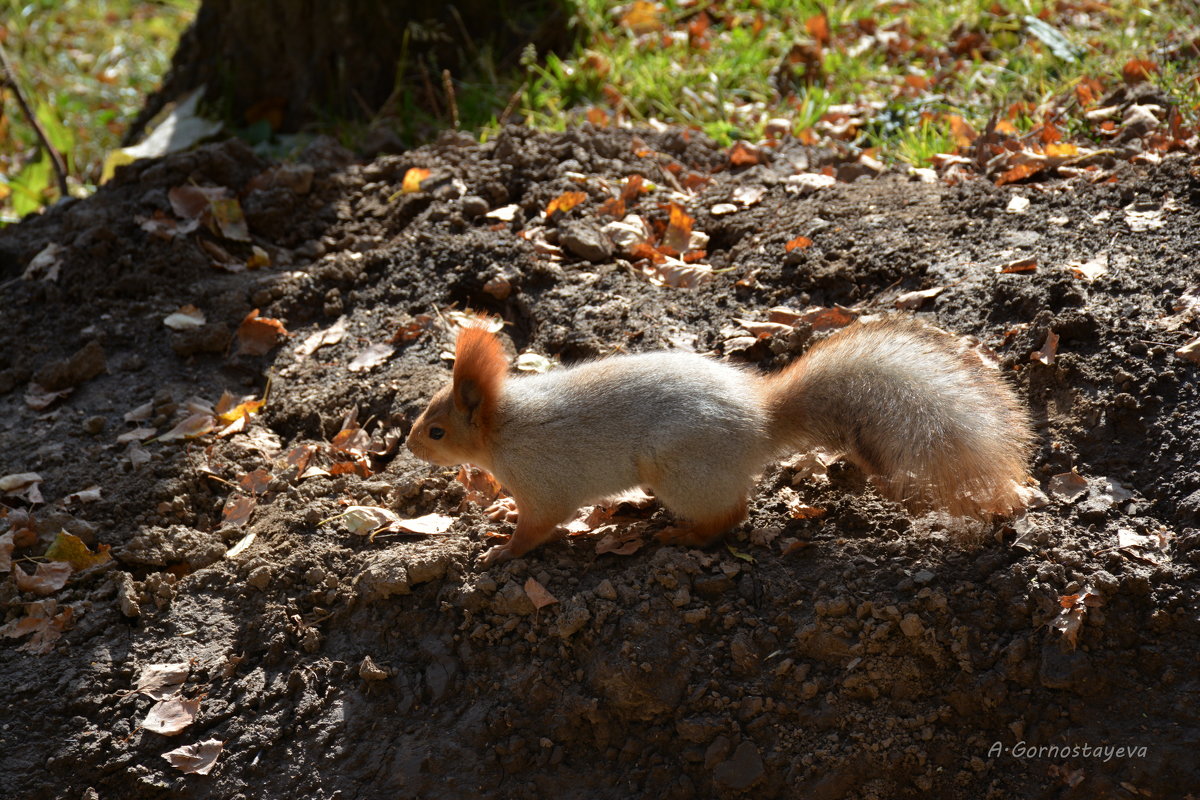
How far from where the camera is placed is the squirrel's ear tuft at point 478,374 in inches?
104

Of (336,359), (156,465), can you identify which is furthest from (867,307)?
(156,465)

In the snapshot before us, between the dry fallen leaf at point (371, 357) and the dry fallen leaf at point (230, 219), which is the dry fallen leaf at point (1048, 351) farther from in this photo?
the dry fallen leaf at point (230, 219)

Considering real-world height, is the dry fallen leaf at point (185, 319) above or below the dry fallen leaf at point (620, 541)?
below

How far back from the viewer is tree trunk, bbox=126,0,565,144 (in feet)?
17.4

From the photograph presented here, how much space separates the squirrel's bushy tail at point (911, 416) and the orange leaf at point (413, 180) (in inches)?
84.8

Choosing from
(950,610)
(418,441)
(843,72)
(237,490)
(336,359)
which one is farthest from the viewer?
(843,72)

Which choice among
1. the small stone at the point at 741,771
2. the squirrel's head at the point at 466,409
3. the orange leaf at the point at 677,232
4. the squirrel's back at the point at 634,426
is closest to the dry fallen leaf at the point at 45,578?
the squirrel's head at the point at 466,409

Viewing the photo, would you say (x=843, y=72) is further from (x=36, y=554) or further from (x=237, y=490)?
(x=36, y=554)

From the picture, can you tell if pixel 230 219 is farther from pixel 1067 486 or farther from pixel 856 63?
pixel 1067 486

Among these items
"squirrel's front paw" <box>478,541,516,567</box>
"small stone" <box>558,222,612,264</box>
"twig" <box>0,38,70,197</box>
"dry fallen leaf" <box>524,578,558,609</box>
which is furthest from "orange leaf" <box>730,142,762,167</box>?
"twig" <box>0,38,70,197</box>

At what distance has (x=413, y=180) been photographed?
167 inches

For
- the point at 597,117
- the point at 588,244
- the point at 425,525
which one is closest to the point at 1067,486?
the point at 425,525

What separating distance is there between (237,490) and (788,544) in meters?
1.68

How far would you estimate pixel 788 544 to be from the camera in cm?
259
